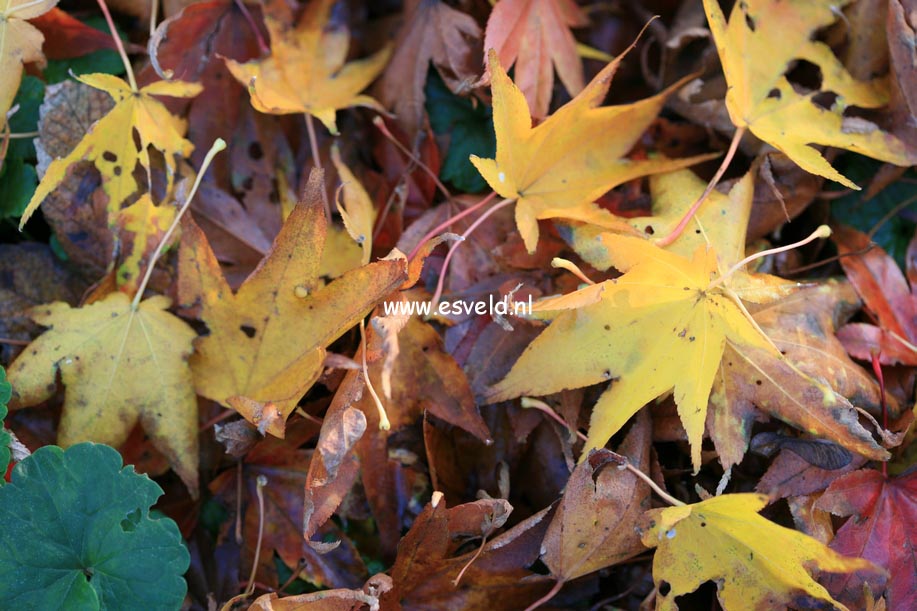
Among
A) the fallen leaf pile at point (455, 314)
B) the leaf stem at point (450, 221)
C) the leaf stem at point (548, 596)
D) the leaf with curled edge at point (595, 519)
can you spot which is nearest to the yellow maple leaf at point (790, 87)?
the fallen leaf pile at point (455, 314)

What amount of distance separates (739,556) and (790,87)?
0.51 metres

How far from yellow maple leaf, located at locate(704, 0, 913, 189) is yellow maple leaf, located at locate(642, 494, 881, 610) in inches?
14.4

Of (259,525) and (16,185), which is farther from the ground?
(16,185)

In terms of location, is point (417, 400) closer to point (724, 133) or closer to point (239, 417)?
point (239, 417)

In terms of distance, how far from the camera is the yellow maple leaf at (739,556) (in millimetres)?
652

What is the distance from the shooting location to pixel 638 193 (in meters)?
0.86

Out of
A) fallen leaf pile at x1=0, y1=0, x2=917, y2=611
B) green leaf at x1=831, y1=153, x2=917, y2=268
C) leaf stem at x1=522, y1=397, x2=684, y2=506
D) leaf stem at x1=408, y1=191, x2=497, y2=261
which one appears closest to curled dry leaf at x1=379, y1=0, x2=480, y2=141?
fallen leaf pile at x1=0, y1=0, x2=917, y2=611

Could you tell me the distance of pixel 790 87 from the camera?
0.81 metres

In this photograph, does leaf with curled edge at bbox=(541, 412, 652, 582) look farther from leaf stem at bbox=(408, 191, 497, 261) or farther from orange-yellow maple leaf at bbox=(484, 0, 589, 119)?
orange-yellow maple leaf at bbox=(484, 0, 589, 119)

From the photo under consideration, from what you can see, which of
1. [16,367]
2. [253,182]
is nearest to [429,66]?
[253,182]

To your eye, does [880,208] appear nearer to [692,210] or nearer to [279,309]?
[692,210]

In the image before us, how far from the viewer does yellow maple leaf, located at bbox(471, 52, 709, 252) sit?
745mm

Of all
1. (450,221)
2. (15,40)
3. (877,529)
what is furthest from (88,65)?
(877,529)

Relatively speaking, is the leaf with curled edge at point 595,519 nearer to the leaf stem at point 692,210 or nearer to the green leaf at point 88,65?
the leaf stem at point 692,210
